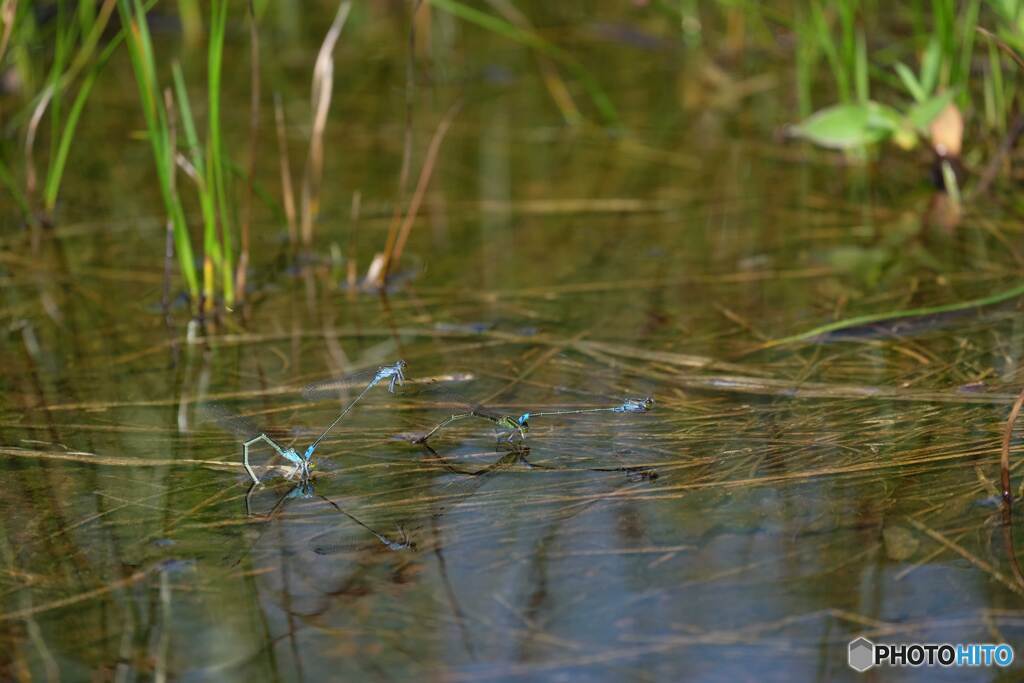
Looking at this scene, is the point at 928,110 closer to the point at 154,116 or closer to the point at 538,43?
the point at 538,43

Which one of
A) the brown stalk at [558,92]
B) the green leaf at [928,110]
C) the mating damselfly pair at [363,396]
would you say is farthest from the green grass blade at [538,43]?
the mating damselfly pair at [363,396]

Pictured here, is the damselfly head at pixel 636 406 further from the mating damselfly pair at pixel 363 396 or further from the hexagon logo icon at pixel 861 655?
the hexagon logo icon at pixel 861 655

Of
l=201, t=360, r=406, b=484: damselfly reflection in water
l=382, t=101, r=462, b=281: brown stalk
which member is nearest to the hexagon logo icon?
l=201, t=360, r=406, b=484: damselfly reflection in water

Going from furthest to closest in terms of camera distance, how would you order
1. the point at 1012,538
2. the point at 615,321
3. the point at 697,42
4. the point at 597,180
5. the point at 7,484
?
the point at 697,42 < the point at 597,180 < the point at 615,321 < the point at 7,484 < the point at 1012,538

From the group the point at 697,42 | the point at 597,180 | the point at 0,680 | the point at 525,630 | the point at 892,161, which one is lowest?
the point at 0,680

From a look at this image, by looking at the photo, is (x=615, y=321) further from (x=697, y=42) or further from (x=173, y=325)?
(x=697, y=42)

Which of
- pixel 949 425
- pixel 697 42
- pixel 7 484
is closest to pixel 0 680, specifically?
pixel 7 484

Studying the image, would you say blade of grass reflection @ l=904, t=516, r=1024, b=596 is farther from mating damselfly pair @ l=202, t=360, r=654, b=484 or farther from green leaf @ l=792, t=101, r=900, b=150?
green leaf @ l=792, t=101, r=900, b=150
